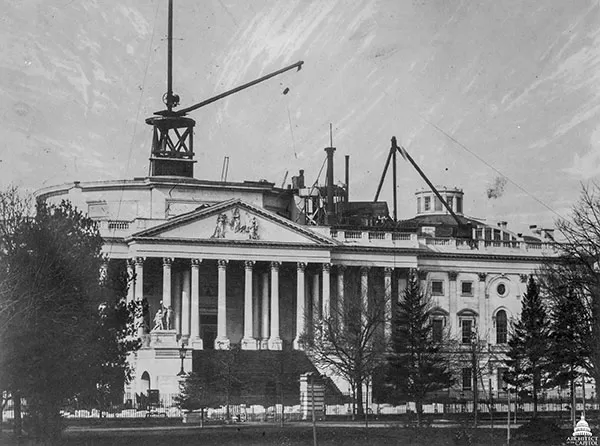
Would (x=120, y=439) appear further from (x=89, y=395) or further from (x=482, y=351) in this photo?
(x=482, y=351)

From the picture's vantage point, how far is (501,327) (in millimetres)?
115000

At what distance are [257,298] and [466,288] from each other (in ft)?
60.8

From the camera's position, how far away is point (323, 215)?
119 m

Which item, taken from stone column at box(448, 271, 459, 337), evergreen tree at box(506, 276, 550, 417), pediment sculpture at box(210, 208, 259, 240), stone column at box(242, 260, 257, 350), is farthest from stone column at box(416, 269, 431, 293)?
evergreen tree at box(506, 276, 550, 417)

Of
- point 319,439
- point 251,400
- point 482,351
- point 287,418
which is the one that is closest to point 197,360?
point 251,400

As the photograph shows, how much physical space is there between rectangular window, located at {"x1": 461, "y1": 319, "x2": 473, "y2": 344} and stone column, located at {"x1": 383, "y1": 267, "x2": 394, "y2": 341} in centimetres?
774

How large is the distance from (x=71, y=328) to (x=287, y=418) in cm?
2575

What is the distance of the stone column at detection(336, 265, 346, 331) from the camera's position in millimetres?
95000

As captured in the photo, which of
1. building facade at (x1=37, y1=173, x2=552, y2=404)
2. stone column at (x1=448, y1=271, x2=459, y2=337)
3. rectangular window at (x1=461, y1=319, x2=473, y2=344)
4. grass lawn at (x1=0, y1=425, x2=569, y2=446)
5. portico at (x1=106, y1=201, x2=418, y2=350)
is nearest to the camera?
grass lawn at (x1=0, y1=425, x2=569, y2=446)

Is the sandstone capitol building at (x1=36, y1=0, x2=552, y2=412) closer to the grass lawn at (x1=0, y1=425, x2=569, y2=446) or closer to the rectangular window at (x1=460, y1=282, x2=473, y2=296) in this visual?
the rectangular window at (x1=460, y1=282, x2=473, y2=296)

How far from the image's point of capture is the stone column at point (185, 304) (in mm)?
102250

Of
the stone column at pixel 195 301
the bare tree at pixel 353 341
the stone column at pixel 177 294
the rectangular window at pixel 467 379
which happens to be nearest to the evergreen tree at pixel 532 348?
the bare tree at pixel 353 341

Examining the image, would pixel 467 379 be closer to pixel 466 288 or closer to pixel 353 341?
pixel 466 288

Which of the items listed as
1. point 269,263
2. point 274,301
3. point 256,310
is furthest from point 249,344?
point 269,263
